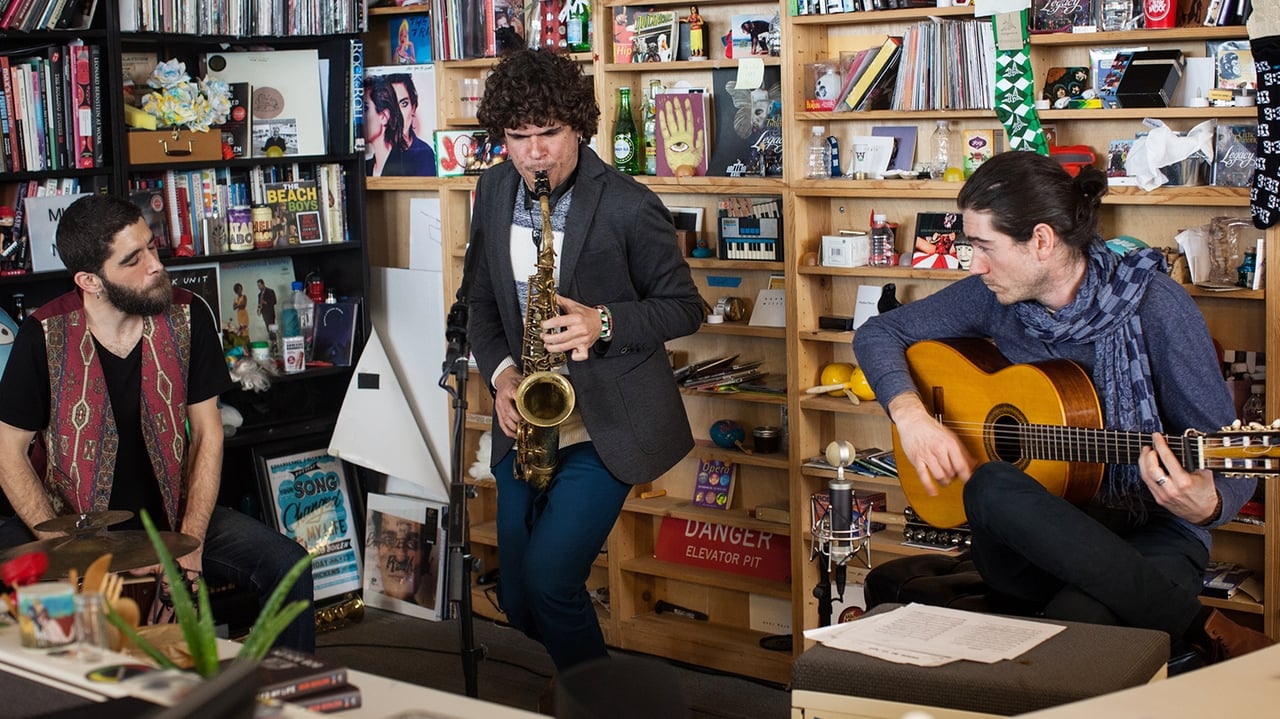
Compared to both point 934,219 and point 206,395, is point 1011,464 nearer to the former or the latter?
point 934,219

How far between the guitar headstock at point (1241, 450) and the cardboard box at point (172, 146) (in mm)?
3217

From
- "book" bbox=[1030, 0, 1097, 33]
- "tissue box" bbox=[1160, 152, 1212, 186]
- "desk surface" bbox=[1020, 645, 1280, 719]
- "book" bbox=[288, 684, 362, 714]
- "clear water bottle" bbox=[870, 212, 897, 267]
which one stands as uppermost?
"book" bbox=[1030, 0, 1097, 33]

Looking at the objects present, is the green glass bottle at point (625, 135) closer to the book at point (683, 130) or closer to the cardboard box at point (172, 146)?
the book at point (683, 130)

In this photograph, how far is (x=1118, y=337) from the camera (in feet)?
9.02

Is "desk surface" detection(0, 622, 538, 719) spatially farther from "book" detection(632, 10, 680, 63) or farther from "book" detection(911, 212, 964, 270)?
"book" detection(632, 10, 680, 63)

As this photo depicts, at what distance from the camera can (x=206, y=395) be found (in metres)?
3.68

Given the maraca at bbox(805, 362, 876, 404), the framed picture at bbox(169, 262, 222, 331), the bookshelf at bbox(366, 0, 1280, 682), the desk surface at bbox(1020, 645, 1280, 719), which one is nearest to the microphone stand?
the bookshelf at bbox(366, 0, 1280, 682)

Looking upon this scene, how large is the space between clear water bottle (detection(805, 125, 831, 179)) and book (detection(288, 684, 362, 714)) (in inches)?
103

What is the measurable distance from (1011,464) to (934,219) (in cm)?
129

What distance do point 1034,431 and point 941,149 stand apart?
4.26 ft

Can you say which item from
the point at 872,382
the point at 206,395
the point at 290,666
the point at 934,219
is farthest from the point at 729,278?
the point at 290,666

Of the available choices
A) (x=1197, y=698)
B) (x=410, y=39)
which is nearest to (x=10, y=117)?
(x=410, y=39)

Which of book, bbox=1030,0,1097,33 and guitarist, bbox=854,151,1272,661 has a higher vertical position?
book, bbox=1030,0,1097,33

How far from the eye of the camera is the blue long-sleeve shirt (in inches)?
106
